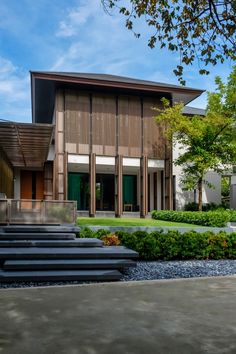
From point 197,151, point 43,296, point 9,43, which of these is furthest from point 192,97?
point 43,296

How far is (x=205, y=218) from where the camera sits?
18.0 metres

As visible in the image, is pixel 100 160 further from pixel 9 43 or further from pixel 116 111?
pixel 9 43

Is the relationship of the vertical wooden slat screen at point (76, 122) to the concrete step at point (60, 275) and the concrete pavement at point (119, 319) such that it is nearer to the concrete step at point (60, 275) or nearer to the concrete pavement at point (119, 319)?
the concrete step at point (60, 275)

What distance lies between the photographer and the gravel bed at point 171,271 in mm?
8302

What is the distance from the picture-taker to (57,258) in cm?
923

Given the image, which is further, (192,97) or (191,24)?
(192,97)

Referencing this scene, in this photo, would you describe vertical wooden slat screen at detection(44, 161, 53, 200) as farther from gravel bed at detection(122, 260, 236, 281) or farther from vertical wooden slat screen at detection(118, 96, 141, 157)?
gravel bed at detection(122, 260, 236, 281)

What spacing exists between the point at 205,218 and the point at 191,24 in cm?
1227

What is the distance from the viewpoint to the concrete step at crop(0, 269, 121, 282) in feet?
26.6

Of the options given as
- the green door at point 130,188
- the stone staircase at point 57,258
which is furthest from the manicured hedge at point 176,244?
the green door at point 130,188

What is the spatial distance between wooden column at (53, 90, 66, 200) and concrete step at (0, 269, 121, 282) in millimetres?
14228

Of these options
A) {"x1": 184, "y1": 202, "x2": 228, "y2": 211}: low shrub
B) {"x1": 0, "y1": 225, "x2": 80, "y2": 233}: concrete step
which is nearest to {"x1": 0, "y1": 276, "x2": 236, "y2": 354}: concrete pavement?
{"x1": 0, "y1": 225, "x2": 80, "y2": 233}: concrete step

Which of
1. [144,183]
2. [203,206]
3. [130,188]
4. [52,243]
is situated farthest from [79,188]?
[52,243]

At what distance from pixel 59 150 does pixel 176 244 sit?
13013mm
